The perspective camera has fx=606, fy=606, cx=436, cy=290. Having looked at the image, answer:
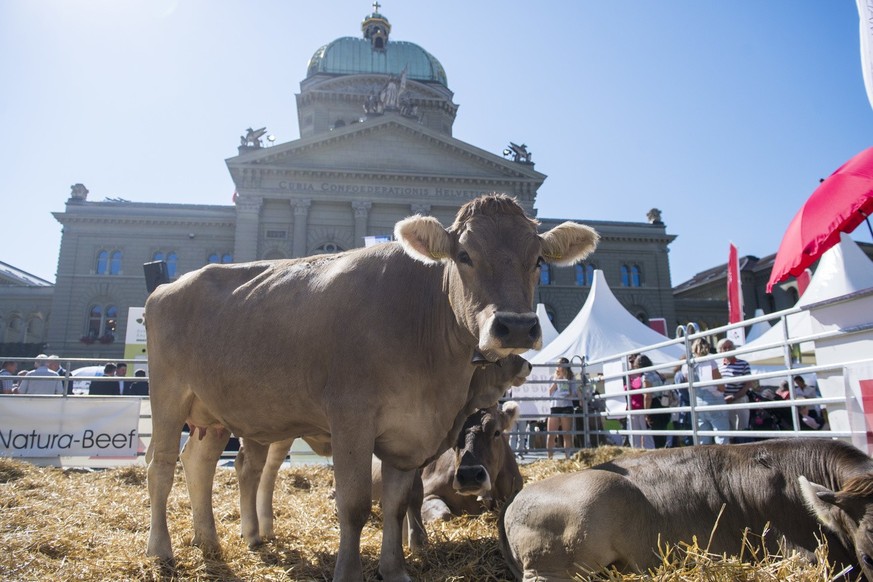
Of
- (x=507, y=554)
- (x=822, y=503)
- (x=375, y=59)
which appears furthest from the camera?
(x=375, y=59)

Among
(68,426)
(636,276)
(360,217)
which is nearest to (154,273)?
(68,426)

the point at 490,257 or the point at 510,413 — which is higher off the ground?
the point at 490,257

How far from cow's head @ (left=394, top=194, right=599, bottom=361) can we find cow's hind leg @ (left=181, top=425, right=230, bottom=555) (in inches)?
102

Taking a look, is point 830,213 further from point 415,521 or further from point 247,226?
point 247,226

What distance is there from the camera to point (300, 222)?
43750 mm

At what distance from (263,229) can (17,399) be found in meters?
34.7

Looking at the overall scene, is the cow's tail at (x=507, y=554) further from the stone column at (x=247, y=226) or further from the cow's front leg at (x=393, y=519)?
the stone column at (x=247, y=226)

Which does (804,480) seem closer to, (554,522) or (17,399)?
(554,522)

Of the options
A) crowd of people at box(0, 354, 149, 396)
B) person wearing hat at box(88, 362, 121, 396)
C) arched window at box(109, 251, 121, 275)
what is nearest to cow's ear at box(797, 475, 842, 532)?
crowd of people at box(0, 354, 149, 396)

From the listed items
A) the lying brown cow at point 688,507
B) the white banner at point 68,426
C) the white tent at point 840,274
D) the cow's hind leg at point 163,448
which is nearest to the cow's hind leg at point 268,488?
the cow's hind leg at point 163,448

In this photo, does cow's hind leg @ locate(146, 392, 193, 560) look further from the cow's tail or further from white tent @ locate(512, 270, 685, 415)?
white tent @ locate(512, 270, 685, 415)

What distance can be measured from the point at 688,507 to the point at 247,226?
142 ft

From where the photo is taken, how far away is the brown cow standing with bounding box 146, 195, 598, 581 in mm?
3291

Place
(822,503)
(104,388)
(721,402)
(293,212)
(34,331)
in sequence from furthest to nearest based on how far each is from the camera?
(34,331) < (293,212) < (104,388) < (721,402) < (822,503)
